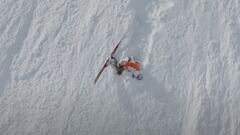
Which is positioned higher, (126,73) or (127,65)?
(127,65)

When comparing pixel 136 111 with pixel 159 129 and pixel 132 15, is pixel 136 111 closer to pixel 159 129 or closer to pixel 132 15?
pixel 159 129

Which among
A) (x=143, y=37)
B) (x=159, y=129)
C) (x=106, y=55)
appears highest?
(x=143, y=37)

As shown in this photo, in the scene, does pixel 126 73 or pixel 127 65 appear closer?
pixel 127 65

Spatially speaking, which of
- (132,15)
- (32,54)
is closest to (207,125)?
(132,15)
